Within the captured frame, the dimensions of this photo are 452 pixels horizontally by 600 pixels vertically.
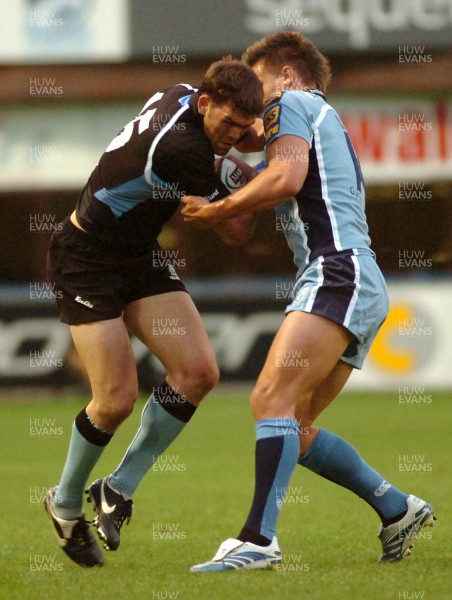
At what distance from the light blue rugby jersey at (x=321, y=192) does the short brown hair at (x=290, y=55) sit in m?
0.22

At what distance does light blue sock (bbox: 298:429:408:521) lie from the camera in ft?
18.8

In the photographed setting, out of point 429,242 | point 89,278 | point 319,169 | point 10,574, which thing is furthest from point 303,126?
point 429,242

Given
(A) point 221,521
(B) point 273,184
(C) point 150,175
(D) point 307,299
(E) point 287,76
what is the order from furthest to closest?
(A) point 221,521 < (E) point 287,76 < (C) point 150,175 < (D) point 307,299 < (B) point 273,184

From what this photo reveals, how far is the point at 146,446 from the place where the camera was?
6.00 metres

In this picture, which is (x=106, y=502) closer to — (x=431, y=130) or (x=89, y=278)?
(x=89, y=278)

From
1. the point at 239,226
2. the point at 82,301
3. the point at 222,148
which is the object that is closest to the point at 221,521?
the point at 82,301

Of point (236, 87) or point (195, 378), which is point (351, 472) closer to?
point (195, 378)

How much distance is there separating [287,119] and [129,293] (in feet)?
3.95

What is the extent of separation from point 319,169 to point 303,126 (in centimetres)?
22

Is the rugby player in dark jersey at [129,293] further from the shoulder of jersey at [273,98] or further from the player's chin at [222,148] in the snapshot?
the shoulder of jersey at [273,98]

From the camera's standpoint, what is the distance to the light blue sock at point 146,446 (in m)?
5.97

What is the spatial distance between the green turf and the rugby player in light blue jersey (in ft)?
0.76

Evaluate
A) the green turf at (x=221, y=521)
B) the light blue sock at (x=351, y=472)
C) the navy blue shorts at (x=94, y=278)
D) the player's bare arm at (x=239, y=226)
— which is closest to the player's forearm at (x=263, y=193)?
the player's bare arm at (x=239, y=226)

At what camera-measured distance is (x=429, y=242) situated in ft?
52.0
